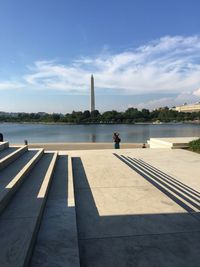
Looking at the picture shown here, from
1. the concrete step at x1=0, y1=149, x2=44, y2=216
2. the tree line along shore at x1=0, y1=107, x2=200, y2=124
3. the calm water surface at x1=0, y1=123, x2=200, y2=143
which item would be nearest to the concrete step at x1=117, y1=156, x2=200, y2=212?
the concrete step at x1=0, y1=149, x2=44, y2=216

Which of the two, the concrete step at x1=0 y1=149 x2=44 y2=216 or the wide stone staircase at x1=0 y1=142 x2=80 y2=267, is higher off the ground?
the concrete step at x1=0 y1=149 x2=44 y2=216

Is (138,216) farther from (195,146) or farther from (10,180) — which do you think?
(195,146)

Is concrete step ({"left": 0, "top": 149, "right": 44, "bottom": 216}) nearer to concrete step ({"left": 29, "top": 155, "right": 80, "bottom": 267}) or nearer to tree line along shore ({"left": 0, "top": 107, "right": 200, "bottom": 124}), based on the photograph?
concrete step ({"left": 29, "top": 155, "right": 80, "bottom": 267})

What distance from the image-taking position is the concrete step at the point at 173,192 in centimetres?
567

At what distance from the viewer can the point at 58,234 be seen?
4188 mm

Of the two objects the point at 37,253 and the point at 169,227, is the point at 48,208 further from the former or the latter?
the point at 169,227

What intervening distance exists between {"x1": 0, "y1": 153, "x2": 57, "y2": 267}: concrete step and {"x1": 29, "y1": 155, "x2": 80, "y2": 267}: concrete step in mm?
137

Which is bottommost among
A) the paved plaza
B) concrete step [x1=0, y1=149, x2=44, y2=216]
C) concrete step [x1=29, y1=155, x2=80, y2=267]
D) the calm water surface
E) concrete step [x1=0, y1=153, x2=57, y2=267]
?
the calm water surface

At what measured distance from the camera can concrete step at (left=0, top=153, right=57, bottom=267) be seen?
3225mm

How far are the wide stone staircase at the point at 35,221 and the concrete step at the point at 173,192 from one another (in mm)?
2212

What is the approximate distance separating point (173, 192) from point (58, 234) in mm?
3350

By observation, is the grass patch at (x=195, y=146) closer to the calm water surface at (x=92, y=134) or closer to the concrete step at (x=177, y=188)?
the concrete step at (x=177, y=188)

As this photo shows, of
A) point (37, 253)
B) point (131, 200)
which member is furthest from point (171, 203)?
point (37, 253)

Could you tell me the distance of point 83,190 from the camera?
6887 millimetres
